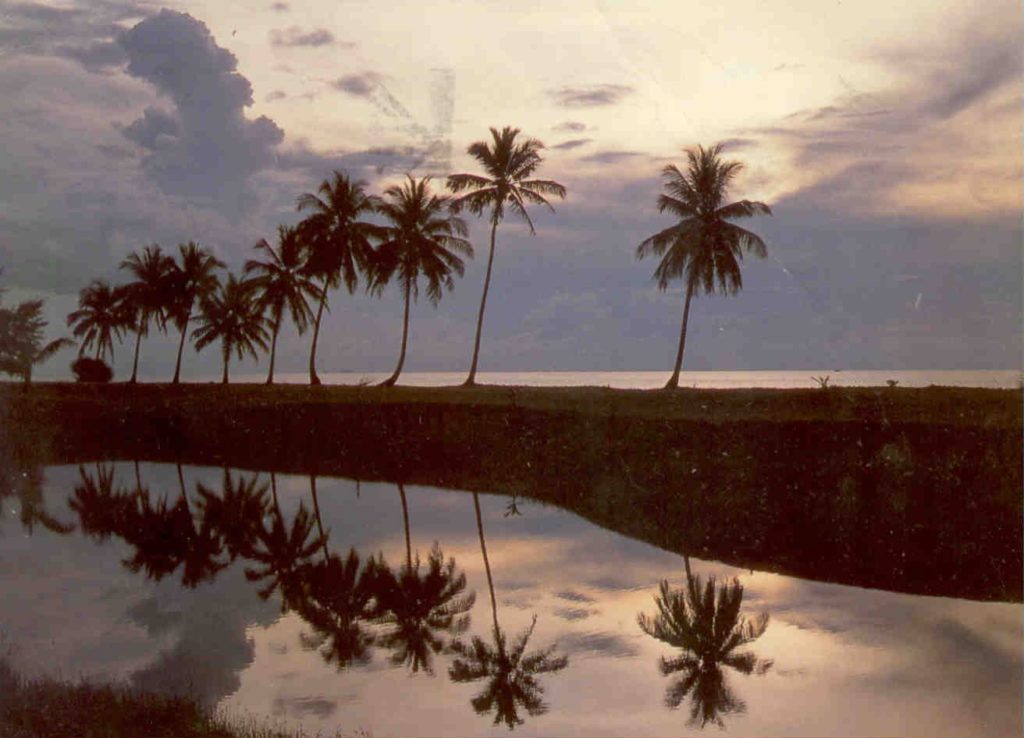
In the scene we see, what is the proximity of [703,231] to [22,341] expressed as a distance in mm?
25988

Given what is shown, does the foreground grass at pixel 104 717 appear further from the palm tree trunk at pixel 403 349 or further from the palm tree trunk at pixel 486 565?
the palm tree trunk at pixel 403 349

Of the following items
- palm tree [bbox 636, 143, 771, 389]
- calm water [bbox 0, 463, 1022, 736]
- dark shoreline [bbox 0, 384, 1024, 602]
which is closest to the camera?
calm water [bbox 0, 463, 1022, 736]

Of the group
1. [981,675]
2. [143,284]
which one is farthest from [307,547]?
[143,284]

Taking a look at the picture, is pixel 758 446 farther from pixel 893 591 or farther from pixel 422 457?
pixel 422 457

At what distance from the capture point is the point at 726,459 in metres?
22.6

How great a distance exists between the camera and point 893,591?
14859 millimetres

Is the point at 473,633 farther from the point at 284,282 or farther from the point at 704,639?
the point at 284,282

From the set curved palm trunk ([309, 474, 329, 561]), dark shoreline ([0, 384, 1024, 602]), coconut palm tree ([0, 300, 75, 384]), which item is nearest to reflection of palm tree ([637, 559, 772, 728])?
dark shoreline ([0, 384, 1024, 602])

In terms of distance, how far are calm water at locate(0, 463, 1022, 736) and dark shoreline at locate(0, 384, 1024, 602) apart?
1.54m

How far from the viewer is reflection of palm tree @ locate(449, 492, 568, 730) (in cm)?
1149

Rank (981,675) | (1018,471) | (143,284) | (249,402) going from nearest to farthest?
(981,675), (1018,471), (249,402), (143,284)

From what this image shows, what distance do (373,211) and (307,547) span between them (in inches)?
1066

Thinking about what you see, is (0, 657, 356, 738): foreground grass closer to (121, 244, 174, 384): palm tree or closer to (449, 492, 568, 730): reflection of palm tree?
(449, 492, 568, 730): reflection of palm tree

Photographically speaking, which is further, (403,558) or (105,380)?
(105,380)
